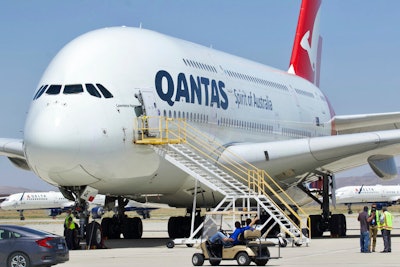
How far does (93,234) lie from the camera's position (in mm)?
27328

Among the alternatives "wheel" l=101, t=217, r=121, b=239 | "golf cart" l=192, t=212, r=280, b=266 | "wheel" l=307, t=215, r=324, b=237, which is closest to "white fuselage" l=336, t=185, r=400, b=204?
"wheel" l=307, t=215, r=324, b=237

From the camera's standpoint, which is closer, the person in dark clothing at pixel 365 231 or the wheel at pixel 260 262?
the wheel at pixel 260 262

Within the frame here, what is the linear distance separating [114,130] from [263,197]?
16.3 feet

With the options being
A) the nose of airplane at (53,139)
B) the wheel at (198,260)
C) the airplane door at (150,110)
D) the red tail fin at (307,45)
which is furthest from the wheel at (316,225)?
the wheel at (198,260)

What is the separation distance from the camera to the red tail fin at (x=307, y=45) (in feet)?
156

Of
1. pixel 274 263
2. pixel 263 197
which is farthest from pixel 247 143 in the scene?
pixel 274 263

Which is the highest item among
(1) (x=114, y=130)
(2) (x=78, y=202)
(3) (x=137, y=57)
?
(3) (x=137, y=57)

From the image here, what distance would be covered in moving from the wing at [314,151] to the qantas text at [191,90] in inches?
66.5

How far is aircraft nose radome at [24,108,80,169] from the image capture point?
1005 inches

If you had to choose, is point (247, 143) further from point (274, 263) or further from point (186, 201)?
point (274, 263)

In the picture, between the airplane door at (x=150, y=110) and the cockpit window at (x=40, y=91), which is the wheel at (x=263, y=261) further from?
the cockpit window at (x=40, y=91)

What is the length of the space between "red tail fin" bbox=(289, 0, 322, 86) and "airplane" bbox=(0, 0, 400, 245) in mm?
8290

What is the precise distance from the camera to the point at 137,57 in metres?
28.1

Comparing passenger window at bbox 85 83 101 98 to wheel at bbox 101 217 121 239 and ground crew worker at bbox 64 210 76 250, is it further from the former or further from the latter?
wheel at bbox 101 217 121 239
